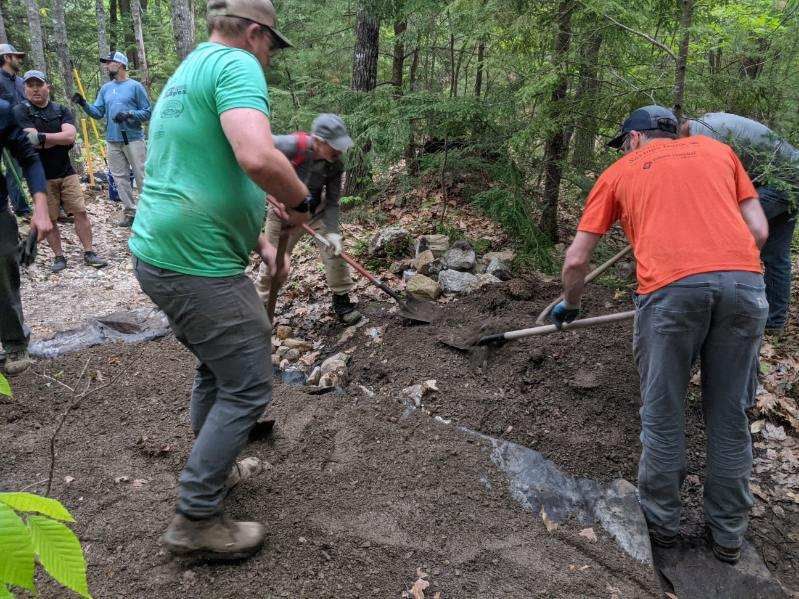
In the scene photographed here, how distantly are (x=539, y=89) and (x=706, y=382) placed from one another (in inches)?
137

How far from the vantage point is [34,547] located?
1004 mm

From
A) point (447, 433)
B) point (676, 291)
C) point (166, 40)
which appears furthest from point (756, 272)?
point (166, 40)

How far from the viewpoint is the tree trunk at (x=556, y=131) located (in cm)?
552

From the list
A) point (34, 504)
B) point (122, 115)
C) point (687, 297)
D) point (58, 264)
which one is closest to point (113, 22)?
point (122, 115)

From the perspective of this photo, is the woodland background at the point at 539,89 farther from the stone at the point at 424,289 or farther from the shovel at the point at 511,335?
the shovel at the point at 511,335

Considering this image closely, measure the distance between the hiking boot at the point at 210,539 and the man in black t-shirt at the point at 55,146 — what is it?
5.98m

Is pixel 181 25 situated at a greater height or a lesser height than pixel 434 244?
greater

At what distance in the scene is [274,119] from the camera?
921 centimetres

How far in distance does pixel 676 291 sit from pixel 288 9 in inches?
404

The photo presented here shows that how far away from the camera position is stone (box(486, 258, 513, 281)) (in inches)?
246

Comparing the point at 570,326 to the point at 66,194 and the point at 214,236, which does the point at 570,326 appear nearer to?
the point at 214,236

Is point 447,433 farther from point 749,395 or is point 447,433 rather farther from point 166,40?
point 166,40

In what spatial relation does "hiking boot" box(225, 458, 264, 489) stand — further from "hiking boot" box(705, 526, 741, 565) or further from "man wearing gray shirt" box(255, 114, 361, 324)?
"hiking boot" box(705, 526, 741, 565)

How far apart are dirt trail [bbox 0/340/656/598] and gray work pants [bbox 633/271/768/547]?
54cm
